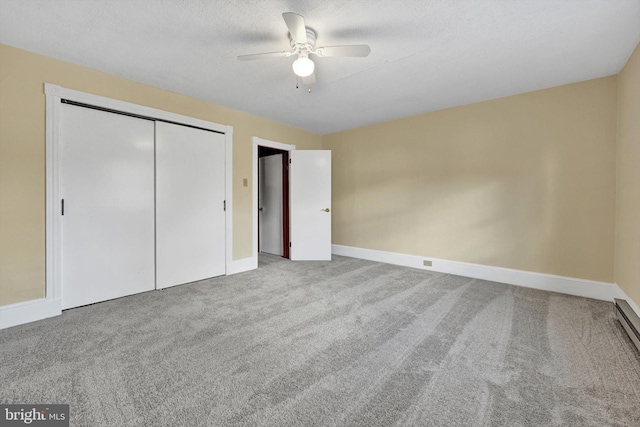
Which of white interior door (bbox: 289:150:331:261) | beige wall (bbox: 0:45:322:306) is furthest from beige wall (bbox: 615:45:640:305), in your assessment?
beige wall (bbox: 0:45:322:306)

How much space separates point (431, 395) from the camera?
1.50m

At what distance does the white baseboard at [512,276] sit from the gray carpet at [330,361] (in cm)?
17

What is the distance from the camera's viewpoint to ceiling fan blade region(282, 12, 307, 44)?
1711 millimetres

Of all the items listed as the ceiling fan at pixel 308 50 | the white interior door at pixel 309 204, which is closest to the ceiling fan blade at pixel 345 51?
the ceiling fan at pixel 308 50

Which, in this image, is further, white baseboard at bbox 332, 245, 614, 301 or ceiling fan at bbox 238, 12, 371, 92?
white baseboard at bbox 332, 245, 614, 301

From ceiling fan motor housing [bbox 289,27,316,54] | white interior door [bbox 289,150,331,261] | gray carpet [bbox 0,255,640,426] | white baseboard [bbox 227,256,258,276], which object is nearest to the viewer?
gray carpet [bbox 0,255,640,426]

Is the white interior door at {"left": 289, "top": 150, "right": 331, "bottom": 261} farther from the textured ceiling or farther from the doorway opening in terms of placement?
the textured ceiling

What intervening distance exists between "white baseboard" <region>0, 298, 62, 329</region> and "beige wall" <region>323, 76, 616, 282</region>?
4351 millimetres

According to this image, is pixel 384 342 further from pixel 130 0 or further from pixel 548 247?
pixel 130 0

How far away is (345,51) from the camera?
2156 mm

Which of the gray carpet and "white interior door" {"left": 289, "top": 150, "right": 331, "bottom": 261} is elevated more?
"white interior door" {"left": 289, "top": 150, "right": 331, "bottom": 261}

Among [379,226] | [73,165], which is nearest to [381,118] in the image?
[379,226]

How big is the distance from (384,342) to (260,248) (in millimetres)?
4318

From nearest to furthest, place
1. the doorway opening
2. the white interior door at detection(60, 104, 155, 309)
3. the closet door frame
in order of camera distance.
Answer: the closet door frame < the white interior door at detection(60, 104, 155, 309) < the doorway opening
